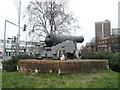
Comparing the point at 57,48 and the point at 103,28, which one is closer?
the point at 57,48

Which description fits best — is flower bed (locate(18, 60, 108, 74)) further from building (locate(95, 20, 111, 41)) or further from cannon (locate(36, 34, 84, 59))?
building (locate(95, 20, 111, 41))

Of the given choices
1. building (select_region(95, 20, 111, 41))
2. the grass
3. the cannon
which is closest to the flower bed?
the grass

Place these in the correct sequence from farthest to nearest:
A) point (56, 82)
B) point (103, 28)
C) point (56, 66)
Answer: point (103, 28) < point (56, 66) < point (56, 82)

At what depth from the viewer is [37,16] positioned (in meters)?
24.4

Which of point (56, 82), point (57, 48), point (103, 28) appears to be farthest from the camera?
point (103, 28)

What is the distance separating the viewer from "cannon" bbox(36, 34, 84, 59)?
10312 millimetres

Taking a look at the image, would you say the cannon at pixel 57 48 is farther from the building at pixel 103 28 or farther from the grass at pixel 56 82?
the building at pixel 103 28

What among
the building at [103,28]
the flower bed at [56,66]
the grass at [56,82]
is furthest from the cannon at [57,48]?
the building at [103,28]

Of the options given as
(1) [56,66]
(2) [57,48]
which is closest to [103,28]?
(2) [57,48]

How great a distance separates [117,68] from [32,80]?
30.1ft

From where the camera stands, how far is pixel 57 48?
10.3m

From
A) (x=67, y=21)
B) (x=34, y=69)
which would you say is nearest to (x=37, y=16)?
(x=67, y=21)

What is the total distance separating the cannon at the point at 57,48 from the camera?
10.3 meters

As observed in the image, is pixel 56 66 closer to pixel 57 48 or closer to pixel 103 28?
pixel 57 48
